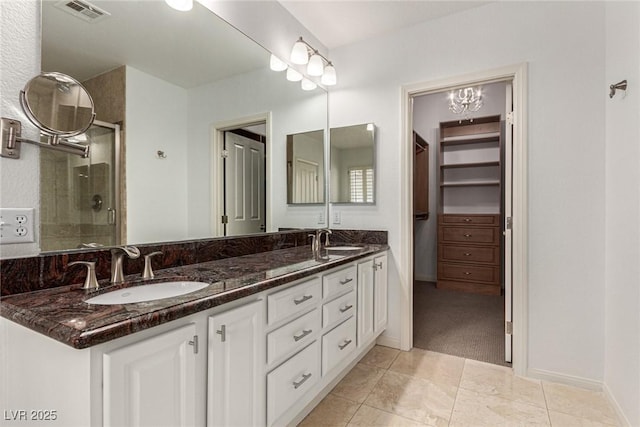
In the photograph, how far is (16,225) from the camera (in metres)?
1.04

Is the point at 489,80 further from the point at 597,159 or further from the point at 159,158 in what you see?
the point at 159,158

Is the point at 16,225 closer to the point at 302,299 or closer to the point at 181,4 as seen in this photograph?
the point at 302,299

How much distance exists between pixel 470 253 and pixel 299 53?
323 cm

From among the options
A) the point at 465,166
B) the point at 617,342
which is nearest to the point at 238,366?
the point at 617,342

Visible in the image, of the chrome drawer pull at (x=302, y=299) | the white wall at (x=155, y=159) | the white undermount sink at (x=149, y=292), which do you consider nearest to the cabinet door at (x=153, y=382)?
the white undermount sink at (x=149, y=292)

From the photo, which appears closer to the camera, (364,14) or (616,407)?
(616,407)

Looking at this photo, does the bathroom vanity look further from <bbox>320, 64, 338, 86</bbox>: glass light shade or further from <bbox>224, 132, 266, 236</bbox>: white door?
<bbox>320, 64, 338, 86</bbox>: glass light shade

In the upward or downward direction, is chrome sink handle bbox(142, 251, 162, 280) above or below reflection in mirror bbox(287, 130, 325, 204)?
below

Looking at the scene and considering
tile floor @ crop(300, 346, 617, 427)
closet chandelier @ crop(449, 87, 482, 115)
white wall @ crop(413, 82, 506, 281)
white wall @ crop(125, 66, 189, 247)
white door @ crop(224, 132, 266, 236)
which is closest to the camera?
white wall @ crop(125, 66, 189, 247)

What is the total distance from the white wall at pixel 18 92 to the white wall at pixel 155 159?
32 centimetres

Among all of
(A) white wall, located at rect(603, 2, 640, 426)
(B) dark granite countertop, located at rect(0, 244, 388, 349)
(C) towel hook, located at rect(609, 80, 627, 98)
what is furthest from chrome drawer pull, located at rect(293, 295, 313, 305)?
(C) towel hook, located at rect(609, 80, 627, 98)

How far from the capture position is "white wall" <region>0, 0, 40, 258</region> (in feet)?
3.35

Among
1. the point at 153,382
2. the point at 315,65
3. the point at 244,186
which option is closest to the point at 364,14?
the point at 315,65

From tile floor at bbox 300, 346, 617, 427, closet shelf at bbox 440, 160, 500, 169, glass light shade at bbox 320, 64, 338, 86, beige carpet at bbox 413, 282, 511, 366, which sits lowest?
tile floor at bbox 300, 346, 617, 427
